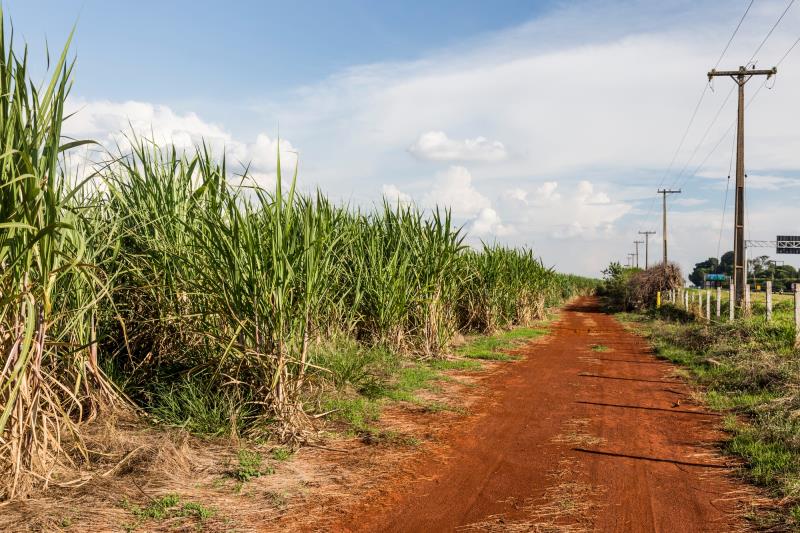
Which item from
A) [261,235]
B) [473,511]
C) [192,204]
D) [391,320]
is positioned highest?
[192,204]

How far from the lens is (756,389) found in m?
8.01

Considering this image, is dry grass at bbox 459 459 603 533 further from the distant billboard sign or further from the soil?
the distant billboard sign

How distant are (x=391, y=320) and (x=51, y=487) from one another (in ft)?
20.4

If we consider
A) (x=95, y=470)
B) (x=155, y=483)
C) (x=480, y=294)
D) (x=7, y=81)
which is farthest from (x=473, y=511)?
(x=480, y=294)

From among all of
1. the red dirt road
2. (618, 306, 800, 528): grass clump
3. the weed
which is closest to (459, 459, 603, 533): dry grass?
the red dirt road

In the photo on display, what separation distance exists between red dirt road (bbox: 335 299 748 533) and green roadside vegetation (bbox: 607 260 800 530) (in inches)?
9.8

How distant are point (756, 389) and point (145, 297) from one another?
781 centimetres

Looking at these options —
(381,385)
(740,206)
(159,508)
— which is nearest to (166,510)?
(159,508)

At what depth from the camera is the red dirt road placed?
4.05 metres

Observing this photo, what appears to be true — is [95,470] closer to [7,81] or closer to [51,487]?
[51,487]

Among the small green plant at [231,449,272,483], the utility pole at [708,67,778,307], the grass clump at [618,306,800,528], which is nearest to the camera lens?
the small green plant at [231,449,272,483]

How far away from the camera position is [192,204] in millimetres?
6344

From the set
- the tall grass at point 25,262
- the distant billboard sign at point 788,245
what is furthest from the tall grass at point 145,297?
the distant billboard sign at point 788,245

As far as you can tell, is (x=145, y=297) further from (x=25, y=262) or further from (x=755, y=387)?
(x=755, y=387)
